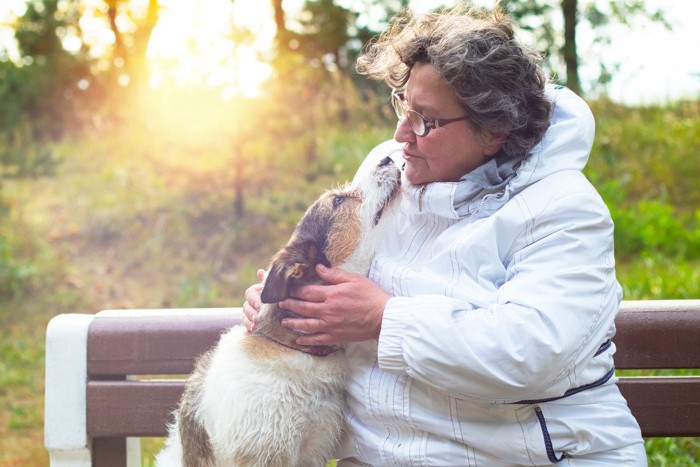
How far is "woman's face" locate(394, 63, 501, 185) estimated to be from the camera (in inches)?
105

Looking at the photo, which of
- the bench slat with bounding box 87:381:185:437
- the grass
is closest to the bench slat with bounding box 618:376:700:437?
the bench slat with bounding box 87:381:185:437

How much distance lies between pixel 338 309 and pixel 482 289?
0.48 meters

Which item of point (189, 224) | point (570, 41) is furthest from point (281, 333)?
point (570, 41)

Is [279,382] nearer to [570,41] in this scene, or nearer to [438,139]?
[438,139]

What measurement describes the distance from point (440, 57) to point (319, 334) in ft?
3.45

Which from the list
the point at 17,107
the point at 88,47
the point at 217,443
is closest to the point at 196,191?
the point at 17,107

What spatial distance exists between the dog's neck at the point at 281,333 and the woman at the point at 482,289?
8cm

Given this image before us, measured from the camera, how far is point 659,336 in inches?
114

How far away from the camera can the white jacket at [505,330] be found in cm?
224

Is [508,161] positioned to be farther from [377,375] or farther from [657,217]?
[657,217]

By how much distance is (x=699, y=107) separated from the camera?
9336 millimetres

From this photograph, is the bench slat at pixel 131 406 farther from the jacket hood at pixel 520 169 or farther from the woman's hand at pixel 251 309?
the jacket hood at pixel 520 169

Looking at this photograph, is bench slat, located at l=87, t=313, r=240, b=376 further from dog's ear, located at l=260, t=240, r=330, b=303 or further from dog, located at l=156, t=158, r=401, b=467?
dog's ear, located at l=260, t=240, r=330, b=303

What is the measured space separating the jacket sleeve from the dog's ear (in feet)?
1.51
